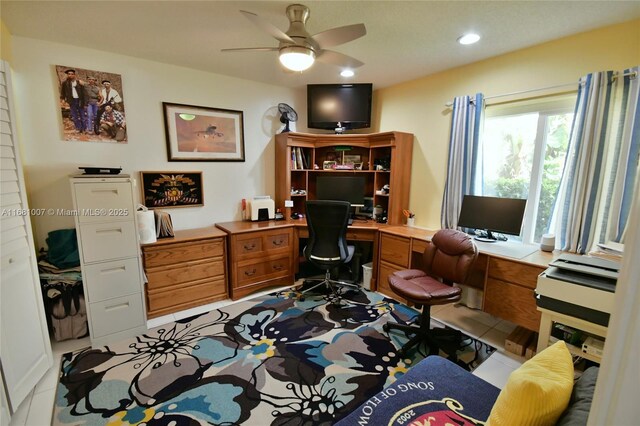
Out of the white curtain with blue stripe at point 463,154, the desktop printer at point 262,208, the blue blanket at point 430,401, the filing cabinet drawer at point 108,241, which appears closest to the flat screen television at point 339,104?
the white curtain with blue stripe at point 463,154

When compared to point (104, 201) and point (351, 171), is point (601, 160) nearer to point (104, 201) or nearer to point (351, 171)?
point (351, 171)

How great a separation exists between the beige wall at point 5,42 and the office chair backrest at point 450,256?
3.64m

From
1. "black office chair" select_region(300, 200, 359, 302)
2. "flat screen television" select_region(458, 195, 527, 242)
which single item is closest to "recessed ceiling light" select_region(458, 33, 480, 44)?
"flat screen television" select_region(458, 195, 527, 242)

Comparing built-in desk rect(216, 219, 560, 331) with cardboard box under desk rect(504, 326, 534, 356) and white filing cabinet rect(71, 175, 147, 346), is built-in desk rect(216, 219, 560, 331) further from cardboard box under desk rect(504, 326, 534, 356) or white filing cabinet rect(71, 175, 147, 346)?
white filing cabinet rect(71, 175, 147, 346)

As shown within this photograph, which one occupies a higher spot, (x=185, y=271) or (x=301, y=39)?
(x=301, y=39)

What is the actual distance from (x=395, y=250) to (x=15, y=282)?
3.02 metres

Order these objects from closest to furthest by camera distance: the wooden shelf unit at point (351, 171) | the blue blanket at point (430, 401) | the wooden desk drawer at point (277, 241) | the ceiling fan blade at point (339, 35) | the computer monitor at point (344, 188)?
1. the blue blanket at point (430, 401)
2. the ceiling fan blade at point (339, 35)
3. the wooden desk drawer at point (277, 241)
4. the wooden shelf unit at point (351, 171)
5. the computer monitor at point (344, 188)

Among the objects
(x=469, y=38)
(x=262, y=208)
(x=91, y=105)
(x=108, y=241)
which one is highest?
(x=469, y=38)

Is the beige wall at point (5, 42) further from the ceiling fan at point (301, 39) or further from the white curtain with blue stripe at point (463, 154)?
the white curtain with blue stripe at point (463, 154)

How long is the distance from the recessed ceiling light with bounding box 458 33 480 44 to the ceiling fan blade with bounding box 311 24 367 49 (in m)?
1.02

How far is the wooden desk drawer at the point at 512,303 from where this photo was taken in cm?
216

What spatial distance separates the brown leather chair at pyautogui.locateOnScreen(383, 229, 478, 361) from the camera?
7.22 ft

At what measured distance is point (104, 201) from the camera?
222 centimetres

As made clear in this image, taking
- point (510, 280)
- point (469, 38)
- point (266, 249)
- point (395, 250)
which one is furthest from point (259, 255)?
point (469, 38)
